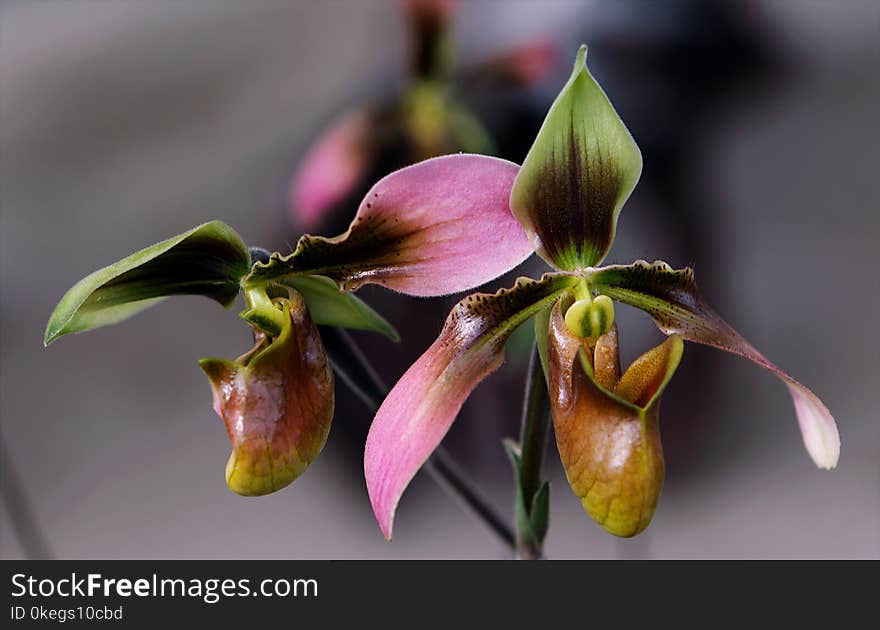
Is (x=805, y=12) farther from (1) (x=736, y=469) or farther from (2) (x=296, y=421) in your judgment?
(2) (x=296, y=421)

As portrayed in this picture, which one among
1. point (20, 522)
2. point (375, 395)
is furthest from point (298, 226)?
point (375, 395)

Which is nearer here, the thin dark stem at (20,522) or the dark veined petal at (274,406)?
the dark veined petal at (274,406)

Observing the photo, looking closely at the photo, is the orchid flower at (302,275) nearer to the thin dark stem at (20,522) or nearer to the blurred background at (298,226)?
the thin dark stem at (20,522)

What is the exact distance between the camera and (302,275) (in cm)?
39

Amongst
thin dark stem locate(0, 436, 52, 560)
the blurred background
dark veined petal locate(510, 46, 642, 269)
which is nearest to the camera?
dark veined petal locate(510, 46, 642, 269)

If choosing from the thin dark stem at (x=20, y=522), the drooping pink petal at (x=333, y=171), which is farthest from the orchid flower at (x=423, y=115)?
the thin dark stem at (x=20, y=522)

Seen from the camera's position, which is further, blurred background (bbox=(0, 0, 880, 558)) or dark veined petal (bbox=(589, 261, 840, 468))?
blurred background (bbox=(0, 0, 880, 558))

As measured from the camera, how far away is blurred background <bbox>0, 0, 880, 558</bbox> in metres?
1.14

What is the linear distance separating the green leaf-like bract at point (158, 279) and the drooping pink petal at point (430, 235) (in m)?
0.02

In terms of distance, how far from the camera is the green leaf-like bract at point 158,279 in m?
0.34

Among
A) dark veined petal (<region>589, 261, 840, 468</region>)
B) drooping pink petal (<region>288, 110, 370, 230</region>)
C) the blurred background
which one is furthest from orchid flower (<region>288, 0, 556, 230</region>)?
dark veined petal (<region>589, 261, 840, 468</region>)

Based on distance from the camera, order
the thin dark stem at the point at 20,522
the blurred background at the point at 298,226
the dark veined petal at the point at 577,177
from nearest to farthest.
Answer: the dark veined petal at the point at 577,177, the thin dark stem at the point at 20,522, the blurred background at the point at 298,226

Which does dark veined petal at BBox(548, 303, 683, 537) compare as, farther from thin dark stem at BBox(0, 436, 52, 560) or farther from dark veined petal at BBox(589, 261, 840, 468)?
thin dark stem at BBox(0, 436, 52, 560)

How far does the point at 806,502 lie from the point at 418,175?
104cm
